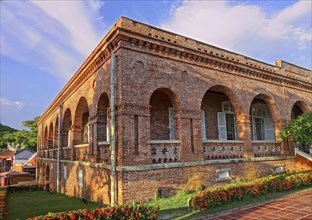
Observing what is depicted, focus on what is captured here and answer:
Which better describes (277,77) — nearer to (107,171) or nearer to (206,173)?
(206,173)

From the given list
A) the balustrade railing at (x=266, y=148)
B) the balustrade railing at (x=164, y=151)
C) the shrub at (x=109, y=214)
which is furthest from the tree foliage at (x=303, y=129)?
the shrub at (x=109, y=214)

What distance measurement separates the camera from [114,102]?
8094 mm

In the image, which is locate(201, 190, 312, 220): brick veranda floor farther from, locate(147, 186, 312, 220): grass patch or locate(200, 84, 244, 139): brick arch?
locate(200, 84, 244, 139): brick arch

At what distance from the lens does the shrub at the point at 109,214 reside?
196 inches

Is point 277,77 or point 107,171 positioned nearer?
point 107,171

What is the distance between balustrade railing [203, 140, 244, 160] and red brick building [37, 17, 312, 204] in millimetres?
44

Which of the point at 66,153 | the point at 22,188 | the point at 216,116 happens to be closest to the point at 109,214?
the point at 216,116

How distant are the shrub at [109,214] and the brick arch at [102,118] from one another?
4.83 m

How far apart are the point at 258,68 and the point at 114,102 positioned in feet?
26.8

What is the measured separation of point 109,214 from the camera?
525cm

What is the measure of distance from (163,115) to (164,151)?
2819 mm

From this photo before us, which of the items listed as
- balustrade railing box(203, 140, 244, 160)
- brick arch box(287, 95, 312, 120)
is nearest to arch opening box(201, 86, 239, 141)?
balustrade railing box(203, 140, 244, 160)

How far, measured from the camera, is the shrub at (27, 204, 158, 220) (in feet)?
16.3

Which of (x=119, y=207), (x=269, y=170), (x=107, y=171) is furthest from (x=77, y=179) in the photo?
(x=269, y=170)
